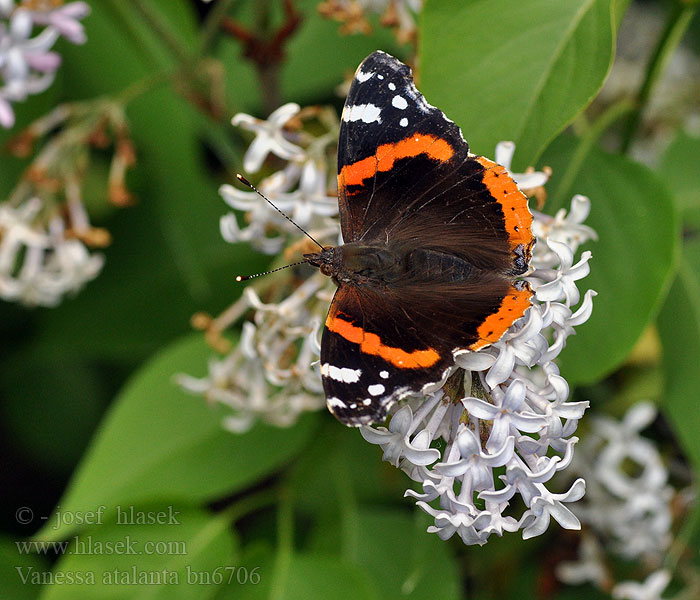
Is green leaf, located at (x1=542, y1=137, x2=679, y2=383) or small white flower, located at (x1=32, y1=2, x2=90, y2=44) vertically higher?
small white flower, located at (x1=32, y1=2, x2=90, y2=44)

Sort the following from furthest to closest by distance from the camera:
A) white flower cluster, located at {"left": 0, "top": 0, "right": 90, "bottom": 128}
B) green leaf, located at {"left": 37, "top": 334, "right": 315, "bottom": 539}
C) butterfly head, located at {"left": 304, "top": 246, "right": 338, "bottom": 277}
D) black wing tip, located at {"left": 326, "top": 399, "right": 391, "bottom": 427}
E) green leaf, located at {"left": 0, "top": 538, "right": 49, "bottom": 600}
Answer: green leaf, located at {"left": 0, "top": 538, "right": 49, "bottom": 600}
green leaf, located at {"left": 37, "top": 334, "right": 315, "bottom": 539}
white flower cluster, located at {"left": 0, "top": 0, "right": 90, "bottom": 128}
butterfly head, located at {"left": 304, "top": 246, "right": 338, "bottom": 277}
black wing tip, located at {"left": 326, "top": 399, "right": 391, "bottom": 427}

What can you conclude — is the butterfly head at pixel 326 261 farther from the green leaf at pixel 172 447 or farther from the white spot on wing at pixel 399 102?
the green leaf at pixel 172 447

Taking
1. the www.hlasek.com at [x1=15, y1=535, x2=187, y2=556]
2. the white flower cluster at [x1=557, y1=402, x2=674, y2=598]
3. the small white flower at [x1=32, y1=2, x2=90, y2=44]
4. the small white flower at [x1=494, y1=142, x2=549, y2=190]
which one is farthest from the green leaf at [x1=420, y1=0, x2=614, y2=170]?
the www.hlasek.com at [x1=15, y1=535, x2=187, y2=556]

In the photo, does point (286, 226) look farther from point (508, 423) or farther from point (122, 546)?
point (122, 546)

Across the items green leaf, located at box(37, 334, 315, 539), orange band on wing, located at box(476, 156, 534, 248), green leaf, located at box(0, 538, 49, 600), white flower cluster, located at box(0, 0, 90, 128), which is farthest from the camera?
green leaf, located at box(0, 538, 49, 600)

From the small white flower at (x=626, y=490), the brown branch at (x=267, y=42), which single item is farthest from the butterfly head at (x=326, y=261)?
the small white flower at (x=626, y=490)

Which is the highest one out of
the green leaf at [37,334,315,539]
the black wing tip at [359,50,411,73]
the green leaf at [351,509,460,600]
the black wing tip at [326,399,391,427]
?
the black wing tip at [359,50,411,73]

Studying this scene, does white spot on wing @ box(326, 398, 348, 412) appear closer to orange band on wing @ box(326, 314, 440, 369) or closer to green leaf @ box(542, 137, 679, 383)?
orange band on wing @ box(326, 314, 440, 369)
